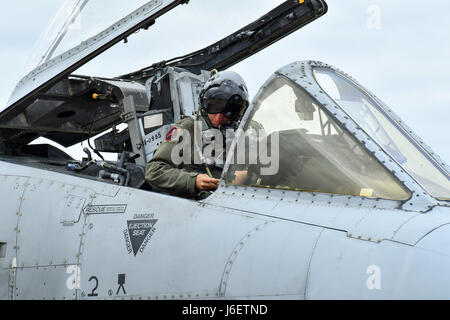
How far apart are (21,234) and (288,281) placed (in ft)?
8.63

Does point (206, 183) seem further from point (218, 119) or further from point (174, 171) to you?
point (218, 119)

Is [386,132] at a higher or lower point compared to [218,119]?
lower

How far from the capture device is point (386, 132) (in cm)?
430

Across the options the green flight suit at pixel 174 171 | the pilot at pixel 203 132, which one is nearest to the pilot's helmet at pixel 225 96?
the pilot at pixel 203 132

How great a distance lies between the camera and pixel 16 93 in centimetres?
618

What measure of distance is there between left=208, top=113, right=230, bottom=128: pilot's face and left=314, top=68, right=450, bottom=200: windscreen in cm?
94

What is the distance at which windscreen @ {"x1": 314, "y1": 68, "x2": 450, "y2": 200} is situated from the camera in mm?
3941

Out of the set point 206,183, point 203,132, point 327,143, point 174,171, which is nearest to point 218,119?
point 203,132

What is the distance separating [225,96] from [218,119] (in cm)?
20

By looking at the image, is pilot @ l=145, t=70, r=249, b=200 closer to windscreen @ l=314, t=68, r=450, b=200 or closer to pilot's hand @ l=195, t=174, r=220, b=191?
pilot's hand @ l=195, t=174, r=220, b=191

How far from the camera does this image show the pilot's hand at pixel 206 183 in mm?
4414

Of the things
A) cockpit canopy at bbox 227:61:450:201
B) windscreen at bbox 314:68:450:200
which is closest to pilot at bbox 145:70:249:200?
cockpit canopy at bbox 227:61:450:201

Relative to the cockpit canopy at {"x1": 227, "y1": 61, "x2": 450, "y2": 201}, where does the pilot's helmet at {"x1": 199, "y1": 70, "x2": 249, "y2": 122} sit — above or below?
above
